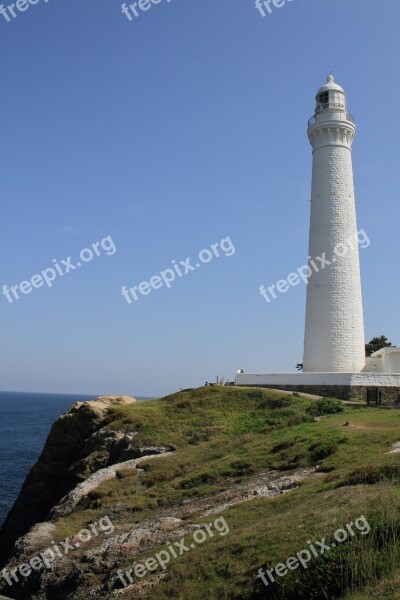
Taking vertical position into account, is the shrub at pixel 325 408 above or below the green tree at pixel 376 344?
below

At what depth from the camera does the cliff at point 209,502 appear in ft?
34.3

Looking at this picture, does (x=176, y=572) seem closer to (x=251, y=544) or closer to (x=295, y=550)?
(x=251, y=544)

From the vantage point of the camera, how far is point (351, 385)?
1244 inches

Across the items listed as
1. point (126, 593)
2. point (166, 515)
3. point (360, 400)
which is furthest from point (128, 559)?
point (360, 400)

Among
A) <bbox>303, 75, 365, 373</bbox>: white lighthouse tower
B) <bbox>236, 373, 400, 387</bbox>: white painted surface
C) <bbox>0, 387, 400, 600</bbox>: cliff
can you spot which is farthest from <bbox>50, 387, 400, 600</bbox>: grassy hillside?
<bbox>303, 75, 365, 373</bbox>: white lighthouse tower

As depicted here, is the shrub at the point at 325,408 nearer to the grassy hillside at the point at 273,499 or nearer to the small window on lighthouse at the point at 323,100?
the grassy hillside at the point at 273,499

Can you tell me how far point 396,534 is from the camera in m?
9.50

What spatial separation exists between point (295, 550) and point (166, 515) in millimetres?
7380

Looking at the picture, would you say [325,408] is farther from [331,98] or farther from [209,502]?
[331,98]

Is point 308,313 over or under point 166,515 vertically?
over

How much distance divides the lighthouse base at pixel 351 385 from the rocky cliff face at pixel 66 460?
11438 mm

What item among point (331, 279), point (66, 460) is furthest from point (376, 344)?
point (66, 460)

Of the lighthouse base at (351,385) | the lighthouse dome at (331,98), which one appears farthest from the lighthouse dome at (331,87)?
the lighthouse base at (351,385)

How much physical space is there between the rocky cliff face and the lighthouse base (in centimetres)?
1144
